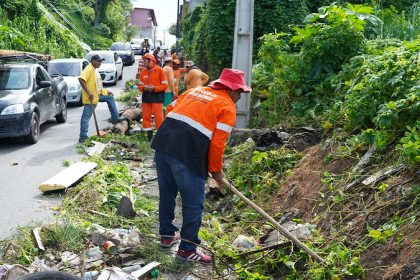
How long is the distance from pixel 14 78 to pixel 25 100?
45.7 inches

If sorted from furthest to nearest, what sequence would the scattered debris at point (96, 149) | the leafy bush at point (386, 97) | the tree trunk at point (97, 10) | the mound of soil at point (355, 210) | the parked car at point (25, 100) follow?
the tree trunk at point (97, 10) < the parked car at point (25, 100) < the scattered debris at point (96, 149) < the leafy bush at point (386, 97) < the mound of soil at point (355, 210)

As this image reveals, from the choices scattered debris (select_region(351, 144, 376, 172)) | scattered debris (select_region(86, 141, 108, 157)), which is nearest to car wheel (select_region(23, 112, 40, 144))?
scattered debris (select_region(86, 141, 108, 157))

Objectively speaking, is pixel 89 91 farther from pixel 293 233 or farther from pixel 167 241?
pixel 293 233

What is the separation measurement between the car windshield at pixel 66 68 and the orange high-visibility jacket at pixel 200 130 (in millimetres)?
14470

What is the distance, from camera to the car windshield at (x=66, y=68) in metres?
18.9

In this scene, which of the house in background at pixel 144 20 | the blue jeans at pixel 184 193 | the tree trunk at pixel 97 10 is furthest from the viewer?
the house in background at pixel 144 20

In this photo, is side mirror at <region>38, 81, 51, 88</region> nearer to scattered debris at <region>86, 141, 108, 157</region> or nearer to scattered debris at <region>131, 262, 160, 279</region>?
scattered debris at <region>86, 141, 108, 157</region>

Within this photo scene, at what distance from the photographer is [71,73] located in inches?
746

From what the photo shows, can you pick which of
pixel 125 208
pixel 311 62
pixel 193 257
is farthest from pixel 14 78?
pixel 193 257

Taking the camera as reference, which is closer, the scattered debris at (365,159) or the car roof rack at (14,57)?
the scattered debris at (365,159)

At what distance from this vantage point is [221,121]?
16.8 ft

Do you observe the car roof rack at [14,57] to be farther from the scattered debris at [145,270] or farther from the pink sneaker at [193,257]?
the scattered debris at [145,270]

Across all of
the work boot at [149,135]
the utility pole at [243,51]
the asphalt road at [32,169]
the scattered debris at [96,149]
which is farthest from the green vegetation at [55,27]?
the utility pole at [243,51]

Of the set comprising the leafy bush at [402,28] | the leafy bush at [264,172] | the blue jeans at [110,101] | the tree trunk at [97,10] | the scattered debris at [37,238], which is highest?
the tree trunk at [97,10]
